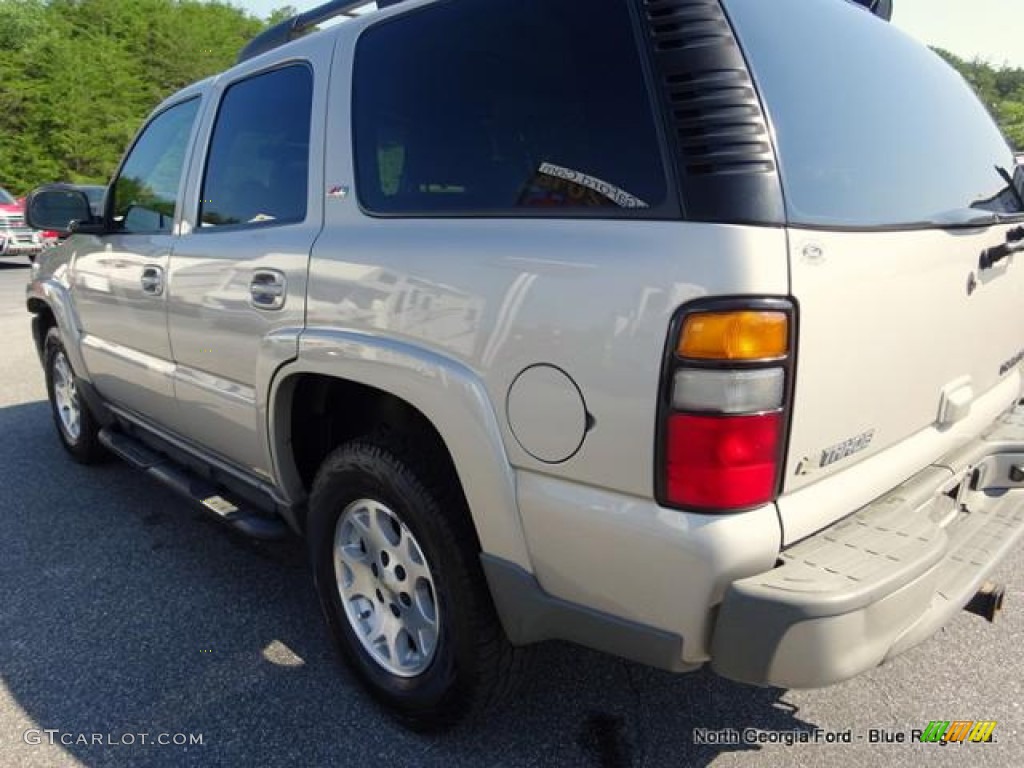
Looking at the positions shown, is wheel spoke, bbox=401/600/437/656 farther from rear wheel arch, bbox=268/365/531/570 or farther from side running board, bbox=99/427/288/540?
side running board, bbox=99/427/288/540

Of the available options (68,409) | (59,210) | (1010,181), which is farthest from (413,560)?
(68,409)

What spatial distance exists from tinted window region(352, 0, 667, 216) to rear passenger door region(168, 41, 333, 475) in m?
0.29

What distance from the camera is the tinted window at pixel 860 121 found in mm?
1568

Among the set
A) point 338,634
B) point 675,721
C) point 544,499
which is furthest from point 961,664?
point 338,634

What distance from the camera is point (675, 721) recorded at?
2238 millimetres

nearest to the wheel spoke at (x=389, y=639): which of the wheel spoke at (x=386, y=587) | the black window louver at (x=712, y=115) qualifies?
the wheel spoke at (x=386, y=587)

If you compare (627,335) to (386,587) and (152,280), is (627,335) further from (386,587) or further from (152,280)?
(152,280)

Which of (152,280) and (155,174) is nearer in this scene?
(152,280)

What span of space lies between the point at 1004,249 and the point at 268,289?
2.14m

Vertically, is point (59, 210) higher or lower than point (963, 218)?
higher

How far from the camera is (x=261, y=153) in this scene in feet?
8.92

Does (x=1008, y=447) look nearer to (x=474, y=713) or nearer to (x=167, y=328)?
(x=474, y=713)

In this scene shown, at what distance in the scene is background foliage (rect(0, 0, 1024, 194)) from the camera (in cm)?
3309

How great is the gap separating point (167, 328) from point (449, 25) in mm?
1754
